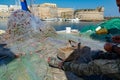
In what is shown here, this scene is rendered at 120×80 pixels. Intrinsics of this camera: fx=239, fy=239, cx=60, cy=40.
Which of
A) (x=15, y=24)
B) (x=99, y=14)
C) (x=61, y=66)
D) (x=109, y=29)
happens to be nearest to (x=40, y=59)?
(x=61, y=66)

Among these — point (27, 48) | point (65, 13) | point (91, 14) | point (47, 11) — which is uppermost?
point (47, 11)

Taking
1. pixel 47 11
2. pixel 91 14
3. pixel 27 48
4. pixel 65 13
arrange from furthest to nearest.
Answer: pixel 65 13 → pixel 47 11 → pixel 91 14 → pixel 27 48

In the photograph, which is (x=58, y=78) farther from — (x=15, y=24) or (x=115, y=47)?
(x=15, y=24)

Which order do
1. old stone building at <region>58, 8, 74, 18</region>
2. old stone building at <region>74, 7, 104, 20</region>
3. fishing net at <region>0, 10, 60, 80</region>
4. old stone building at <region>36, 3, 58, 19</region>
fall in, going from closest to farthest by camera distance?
fishing net at <region>0, 10, 60, 80</region> < old stone building at <region>74, 7, 104, 20</region> < old stone building at <region>36, 3, 58, 19</region> < old stone building at <region>58, 8, 74, 18</region>

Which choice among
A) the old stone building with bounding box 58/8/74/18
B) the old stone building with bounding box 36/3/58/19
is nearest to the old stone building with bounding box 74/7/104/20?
the old stone building with bounding box 58/8/74/18

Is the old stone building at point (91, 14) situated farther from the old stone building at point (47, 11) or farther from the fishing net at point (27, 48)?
the fishing net at point (27, 48)

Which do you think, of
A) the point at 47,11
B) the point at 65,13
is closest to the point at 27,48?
the point at 47,11

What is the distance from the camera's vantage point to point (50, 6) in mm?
93188

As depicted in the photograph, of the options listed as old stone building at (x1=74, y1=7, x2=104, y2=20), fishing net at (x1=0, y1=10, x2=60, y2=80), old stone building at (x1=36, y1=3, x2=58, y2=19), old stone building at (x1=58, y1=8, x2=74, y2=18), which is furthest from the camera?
old stone building at (x1=58, y1=8, x2=74, y2=18)

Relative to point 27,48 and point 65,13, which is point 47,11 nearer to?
point 65,13

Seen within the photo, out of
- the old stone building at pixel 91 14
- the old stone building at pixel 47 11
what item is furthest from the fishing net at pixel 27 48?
the old stone building at pixel 91 14

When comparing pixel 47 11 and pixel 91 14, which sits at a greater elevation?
pixel 47 11

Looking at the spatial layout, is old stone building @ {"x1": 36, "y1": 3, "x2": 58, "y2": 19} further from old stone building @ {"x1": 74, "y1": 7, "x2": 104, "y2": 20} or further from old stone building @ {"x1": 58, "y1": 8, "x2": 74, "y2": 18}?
old stone building @ {"x1": 74, "y1": 7, "x2": 104, "y2": 20}

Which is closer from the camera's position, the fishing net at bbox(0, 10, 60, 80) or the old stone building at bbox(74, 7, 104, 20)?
the fishing net at bbox(0, 10, 60, 80)
